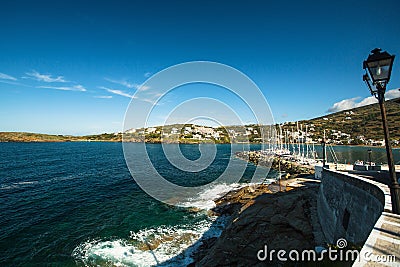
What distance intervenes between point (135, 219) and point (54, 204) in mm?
10128

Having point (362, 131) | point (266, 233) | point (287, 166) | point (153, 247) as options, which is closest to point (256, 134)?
point (362, 131)

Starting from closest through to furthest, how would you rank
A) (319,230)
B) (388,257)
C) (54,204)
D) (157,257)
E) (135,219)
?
1. (388,257)
2. (319,230)
3. (157,257)
4. (135,219)
5. (54,204)

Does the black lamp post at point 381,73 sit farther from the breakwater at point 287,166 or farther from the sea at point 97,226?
the breakwater at point 287,166

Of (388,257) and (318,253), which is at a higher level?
(388,257)

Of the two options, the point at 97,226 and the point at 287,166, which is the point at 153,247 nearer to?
the point at 97,226

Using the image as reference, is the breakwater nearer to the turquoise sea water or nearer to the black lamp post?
the turquoise sea water

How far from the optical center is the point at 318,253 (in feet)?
21.8

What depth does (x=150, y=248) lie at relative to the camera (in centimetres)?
1457

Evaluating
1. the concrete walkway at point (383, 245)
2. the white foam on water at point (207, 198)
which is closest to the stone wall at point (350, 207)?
the concrete walkway at point (383, 245)

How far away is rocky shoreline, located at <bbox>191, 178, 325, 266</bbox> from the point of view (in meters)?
11.3

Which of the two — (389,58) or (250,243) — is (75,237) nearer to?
(250,243)

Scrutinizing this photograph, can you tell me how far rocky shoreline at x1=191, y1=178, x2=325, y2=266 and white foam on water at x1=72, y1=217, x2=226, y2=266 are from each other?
3.68 feet

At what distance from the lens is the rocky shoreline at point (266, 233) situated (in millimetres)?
11258

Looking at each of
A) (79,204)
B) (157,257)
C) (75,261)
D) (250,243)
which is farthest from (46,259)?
(250,243)
